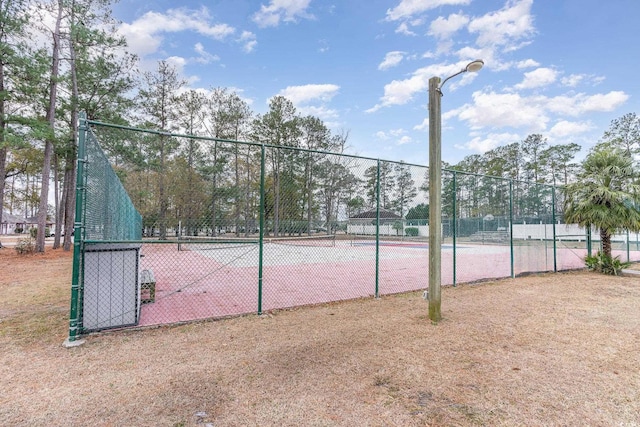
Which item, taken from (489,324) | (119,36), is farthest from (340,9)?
(119,36)

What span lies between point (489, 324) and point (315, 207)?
10.6 ft

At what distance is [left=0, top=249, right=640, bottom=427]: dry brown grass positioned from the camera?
205 centimetres

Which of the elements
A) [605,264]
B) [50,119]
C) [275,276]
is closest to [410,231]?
[275,276]

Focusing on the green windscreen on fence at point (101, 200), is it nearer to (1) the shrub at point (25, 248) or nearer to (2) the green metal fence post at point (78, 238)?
(2) the green metal fence post at point (78, 238)

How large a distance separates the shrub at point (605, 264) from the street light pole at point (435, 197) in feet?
23.5

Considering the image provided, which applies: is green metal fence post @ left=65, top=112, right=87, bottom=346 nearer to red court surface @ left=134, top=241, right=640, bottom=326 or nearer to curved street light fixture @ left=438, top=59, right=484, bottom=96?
red court surface @ left=134, top=241, right=640, bottom=326

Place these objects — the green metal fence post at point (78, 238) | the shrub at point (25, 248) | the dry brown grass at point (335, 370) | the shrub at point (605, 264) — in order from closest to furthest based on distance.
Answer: the dry brown grass at point (335, 370) → the green metal fence post at point (78, 238) → the shrub at point (605, 264) → the shrub at point (25, 248)

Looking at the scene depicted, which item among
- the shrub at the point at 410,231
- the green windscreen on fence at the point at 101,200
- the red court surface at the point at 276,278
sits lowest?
the red court surface at the point at 276,278

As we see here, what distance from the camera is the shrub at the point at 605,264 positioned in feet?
26.3

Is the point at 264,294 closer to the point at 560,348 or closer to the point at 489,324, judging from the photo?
the point at 489,324

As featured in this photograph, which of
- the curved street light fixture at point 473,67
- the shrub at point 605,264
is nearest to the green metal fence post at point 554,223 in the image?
the shrub at point 605,264

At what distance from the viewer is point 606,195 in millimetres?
7930

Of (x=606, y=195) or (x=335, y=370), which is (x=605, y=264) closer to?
(x=606, y=195)

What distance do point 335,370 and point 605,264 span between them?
30.6 ft
